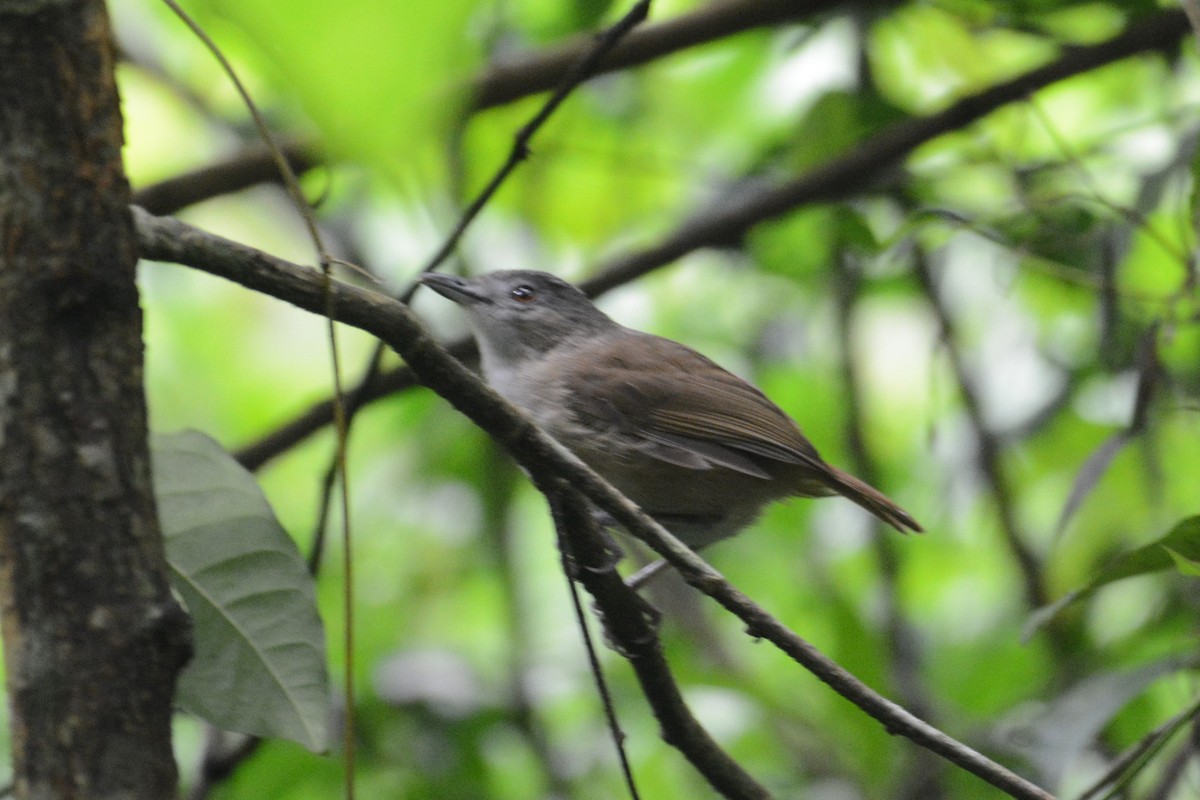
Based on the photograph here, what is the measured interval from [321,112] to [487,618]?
17.2 ft

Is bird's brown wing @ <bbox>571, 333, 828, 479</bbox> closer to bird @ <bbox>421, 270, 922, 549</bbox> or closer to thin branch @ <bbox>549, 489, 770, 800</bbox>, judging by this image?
bird @ <bbox>421, 270, 922, 549</bbox>

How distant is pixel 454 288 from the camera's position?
366 cm

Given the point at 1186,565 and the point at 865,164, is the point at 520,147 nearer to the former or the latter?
the point at 1186,565

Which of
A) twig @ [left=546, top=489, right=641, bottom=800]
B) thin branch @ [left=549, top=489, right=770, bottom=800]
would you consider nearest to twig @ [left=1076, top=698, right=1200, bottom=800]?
thin branch @ [left=549, top=489, right=770, bottom=800]

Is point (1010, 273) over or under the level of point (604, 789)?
over

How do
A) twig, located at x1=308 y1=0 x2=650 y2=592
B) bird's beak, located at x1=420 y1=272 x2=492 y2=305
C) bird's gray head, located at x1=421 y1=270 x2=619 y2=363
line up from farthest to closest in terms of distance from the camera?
bird's gray head, located at x1=421 y1=270 x2=619 y2=363 → bird's beak, located at x1=420 y1=272 x2=492 y2=305 → twig, located at x1=308 y1=0 x2=650 y2=592

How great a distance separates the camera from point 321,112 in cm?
59

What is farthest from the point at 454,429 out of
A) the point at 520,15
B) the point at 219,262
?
the point at 219,262

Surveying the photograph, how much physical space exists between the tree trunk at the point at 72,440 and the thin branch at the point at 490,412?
0.17 metres

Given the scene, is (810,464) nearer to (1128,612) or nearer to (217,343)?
(1128,612)

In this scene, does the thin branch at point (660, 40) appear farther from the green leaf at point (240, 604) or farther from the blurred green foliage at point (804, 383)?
the green leaf at point (240, 604)

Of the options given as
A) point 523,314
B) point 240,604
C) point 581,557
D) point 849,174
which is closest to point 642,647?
point 581,557

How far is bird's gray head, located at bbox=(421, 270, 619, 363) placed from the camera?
3934mm

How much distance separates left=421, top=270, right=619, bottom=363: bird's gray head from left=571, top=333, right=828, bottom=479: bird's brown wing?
405 mm
